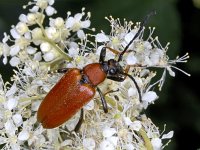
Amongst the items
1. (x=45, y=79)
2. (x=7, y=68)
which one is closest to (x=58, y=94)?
(x=45, y=79)

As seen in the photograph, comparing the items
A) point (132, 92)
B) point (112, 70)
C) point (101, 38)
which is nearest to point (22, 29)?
point (101, 38)

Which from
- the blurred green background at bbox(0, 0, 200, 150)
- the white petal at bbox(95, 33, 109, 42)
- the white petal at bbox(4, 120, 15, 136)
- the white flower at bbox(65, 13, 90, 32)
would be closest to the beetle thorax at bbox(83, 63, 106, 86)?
the white petal at bbox(95, 33, 109, 42)

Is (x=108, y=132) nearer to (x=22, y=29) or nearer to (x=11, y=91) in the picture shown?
(x=11, y=91)

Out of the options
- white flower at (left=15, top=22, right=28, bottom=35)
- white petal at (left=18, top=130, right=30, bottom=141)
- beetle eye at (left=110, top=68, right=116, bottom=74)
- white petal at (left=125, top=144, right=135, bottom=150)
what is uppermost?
white flower at (left=15, top=22, right=28, bottom=35)

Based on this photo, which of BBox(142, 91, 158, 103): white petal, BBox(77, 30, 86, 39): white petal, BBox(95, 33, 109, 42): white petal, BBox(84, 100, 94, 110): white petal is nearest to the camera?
BBox(84, 100, 94, 110): white petal

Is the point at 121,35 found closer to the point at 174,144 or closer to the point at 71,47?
the point at 71,47

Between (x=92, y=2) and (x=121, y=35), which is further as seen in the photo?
(x=92, y=2)

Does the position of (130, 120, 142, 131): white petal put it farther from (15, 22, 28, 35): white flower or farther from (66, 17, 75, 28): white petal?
(15, 22, 28, 35): white flower
